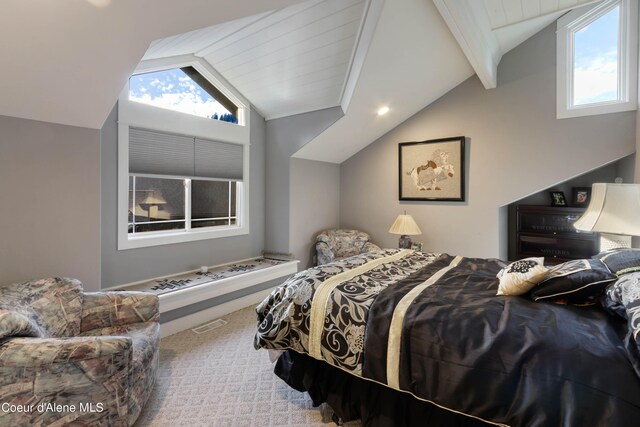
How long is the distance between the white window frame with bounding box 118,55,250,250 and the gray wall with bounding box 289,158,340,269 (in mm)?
664

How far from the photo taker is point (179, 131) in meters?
3.30

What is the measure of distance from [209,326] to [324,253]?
181cm

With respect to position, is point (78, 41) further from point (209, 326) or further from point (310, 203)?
point (310, 203)

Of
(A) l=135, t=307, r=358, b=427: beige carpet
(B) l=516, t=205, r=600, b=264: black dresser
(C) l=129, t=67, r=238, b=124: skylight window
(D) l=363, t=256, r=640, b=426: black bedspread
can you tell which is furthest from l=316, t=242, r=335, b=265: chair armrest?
(D) l=363, t=256, r=640, b=426: black bedspread

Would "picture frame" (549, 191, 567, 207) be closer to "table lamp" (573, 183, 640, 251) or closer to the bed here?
"table lamp" (573, 183, 640, 251)

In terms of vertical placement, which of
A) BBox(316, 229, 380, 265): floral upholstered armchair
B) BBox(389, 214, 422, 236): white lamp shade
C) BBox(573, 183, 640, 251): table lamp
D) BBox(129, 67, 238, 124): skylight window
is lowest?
BBox(316, 229, 380, 265): floral upholstered armchair

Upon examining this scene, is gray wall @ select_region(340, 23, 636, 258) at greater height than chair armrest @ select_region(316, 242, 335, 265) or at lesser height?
greater

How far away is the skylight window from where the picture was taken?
3.09m

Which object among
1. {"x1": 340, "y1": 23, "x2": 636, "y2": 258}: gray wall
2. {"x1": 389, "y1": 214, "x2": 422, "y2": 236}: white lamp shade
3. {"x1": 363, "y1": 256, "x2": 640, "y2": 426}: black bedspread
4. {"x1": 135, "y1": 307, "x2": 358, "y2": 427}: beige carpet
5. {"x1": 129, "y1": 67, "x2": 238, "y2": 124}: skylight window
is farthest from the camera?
{"x1": 389, "y1": 214, "x2": 422, "y2": 236}: white lamp shade

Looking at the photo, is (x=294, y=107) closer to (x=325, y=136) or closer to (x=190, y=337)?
(x=325, y=136)

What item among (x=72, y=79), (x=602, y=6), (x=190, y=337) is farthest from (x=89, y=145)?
(x=602, y=6)

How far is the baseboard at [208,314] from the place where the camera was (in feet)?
9.18

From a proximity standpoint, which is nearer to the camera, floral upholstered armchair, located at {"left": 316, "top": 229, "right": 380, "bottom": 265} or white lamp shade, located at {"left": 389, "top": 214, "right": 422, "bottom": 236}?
white lamp shade, located at {"left": 389, "top": 214, "right": 422, "bottom": 236}

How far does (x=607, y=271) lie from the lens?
5.02 feet
